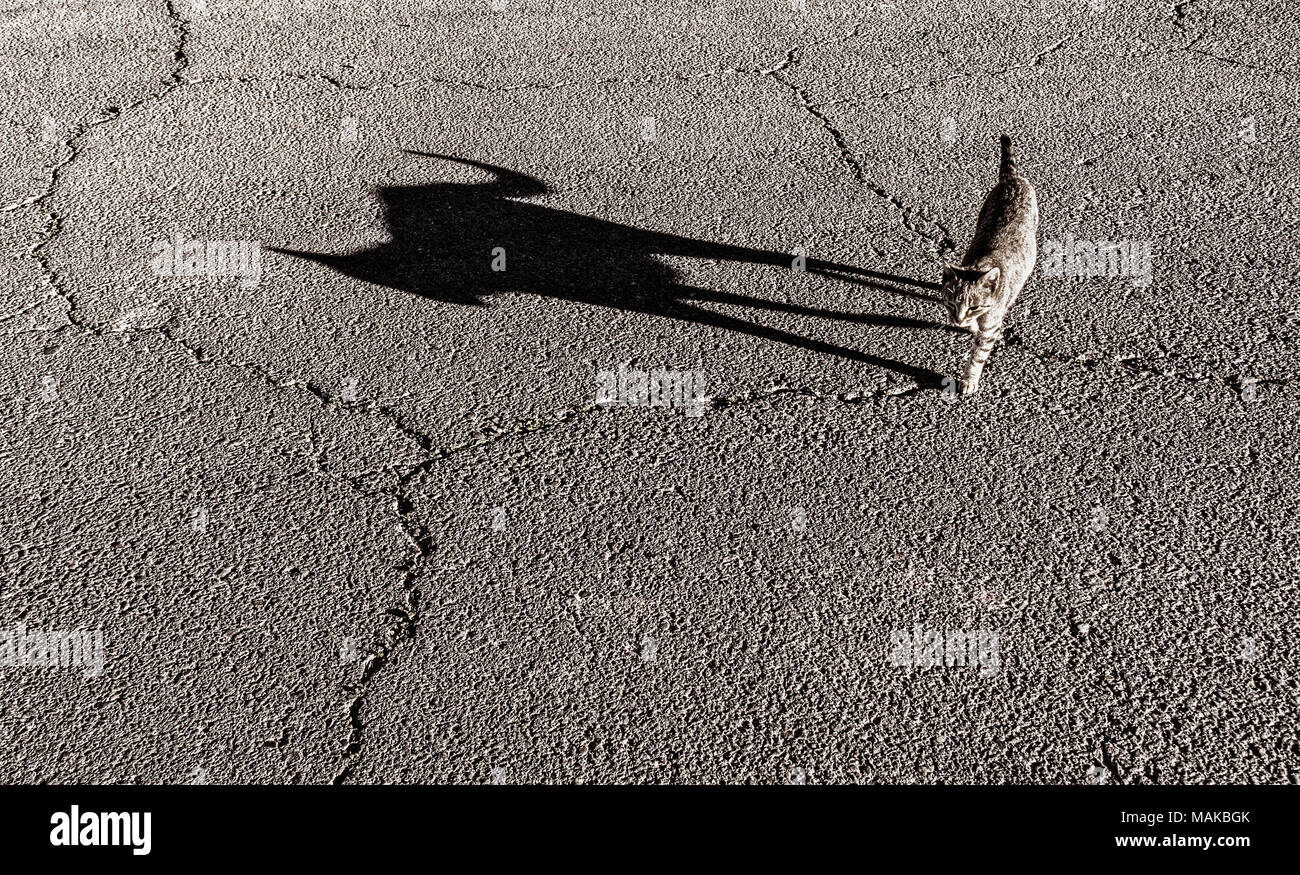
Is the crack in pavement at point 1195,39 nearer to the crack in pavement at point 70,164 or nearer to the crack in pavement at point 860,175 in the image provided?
the crack in pavement at point 860,175

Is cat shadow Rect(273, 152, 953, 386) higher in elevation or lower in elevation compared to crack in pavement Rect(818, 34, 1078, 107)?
lower

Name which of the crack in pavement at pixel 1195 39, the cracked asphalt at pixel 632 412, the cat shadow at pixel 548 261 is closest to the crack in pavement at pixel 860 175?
the cracked asphalt at pixel 632 412

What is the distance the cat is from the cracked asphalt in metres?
0.23

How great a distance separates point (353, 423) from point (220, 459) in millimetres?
446

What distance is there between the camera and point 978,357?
14.2 feet

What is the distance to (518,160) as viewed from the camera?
5.70 meters

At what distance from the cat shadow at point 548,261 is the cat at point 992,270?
0.96 feet

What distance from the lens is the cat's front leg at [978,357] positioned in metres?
4.26

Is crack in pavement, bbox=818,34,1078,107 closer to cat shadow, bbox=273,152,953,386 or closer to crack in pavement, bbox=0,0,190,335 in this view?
cat shadow, bbox=273,152,953,386

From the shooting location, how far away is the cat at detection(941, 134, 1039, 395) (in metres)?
4.07

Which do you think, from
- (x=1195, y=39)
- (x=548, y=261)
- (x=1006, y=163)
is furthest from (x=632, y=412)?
(x=1195, y=39)

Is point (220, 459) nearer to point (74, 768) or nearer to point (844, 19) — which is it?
point (74, 768)

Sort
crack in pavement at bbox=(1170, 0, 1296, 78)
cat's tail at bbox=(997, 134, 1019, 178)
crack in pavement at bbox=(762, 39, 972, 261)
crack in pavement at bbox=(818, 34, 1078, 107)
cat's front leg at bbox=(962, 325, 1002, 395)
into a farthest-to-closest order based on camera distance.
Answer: crack in pavement at bbox=(1170, 0, 1296, 78)
crack in pavement at bbox=(818, 34, 1078, 107)
crack in pavement at bbox=(762, 39, 972, 261)
cat's tail at bbox=(997, 134, 1019, 178)
cat's front leg at bbox=(962, 325, 1002, 395)

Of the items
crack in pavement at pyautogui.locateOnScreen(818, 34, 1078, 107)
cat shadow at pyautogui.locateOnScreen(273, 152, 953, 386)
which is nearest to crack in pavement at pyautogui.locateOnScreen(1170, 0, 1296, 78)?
crack in pavement at pyautogui.locateOnScreen(818, 34, 1078, 107)
